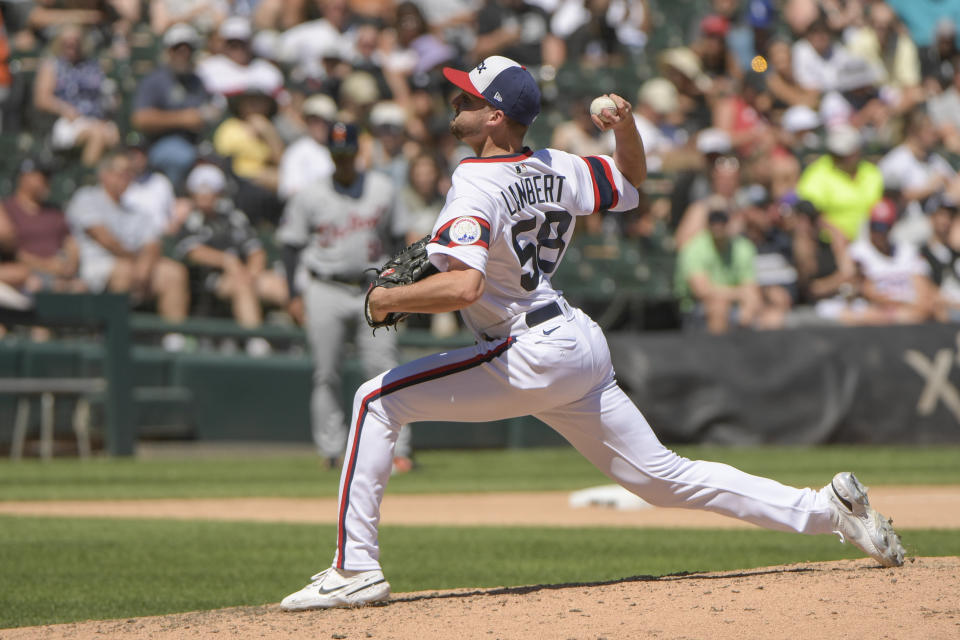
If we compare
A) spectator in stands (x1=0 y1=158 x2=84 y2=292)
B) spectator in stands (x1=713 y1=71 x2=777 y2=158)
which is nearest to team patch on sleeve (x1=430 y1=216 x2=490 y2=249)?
spectator in stands (x1=0 y1=158 x2=84 y2=292)

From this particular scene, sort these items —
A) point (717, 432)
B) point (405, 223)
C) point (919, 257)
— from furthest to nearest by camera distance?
point (919, 257) → point (717, 432) → point (405, 223)

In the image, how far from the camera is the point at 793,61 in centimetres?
1803

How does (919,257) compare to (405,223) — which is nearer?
(405,223)

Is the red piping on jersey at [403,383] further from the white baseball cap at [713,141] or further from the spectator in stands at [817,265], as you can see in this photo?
the white baseball cap at [713,141]

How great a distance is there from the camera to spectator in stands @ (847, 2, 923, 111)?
1869cm

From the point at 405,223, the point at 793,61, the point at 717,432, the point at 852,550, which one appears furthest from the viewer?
the point at 793,61

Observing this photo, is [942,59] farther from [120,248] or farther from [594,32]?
[120,248]

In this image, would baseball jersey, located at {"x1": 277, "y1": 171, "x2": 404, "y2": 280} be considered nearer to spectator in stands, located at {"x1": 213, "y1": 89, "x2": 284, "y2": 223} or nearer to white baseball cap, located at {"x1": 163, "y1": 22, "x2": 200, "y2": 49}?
spectator in stands, located at {"x1": 213, "y1": 89, "x2": 284, "y2": 223}

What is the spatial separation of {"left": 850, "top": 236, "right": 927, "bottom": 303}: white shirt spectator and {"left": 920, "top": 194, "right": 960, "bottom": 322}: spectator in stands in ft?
0.46

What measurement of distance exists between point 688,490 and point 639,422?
30 cm

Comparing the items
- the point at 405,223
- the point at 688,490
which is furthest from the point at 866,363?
the point at 688,490

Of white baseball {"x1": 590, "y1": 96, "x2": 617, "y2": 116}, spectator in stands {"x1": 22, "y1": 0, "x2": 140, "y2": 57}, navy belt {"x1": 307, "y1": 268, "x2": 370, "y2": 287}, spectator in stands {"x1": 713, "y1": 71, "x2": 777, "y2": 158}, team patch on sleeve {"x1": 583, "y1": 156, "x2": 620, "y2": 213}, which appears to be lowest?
navy belt {"x1": 307, "y1": 268, "x2": 370, "y2": 287}

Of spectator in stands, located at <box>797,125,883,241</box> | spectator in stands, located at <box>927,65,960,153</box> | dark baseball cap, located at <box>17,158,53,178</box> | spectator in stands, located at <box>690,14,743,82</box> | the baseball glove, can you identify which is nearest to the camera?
the baseball glove

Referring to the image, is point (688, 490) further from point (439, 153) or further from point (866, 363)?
point (439, 153)
